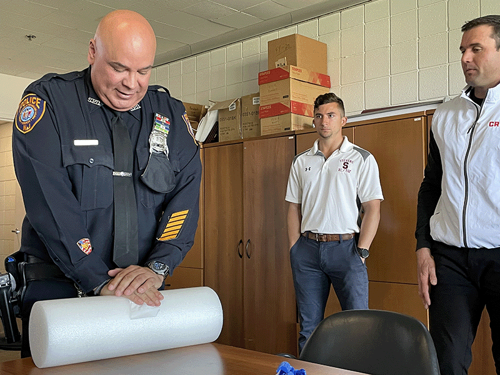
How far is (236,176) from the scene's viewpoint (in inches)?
184

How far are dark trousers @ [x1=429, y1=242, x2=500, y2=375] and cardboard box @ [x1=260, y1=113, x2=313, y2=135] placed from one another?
92.5 inches

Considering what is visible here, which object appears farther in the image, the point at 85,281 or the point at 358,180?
the point at 358,180

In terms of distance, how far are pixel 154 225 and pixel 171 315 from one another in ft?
1.35

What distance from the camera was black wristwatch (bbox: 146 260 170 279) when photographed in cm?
154

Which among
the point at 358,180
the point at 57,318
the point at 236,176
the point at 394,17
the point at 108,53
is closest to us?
the point at 57,318

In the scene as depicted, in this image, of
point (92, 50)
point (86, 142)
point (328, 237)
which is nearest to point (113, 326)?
point (86, 142)

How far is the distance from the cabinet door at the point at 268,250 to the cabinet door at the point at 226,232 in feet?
0.42

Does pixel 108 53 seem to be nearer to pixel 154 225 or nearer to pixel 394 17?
pixel 154 225

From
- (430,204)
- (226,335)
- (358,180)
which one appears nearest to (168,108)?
(430,204)

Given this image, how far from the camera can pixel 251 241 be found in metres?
4.47

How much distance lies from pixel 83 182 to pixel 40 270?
0.29m

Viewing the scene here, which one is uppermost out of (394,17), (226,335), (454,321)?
(394,17)

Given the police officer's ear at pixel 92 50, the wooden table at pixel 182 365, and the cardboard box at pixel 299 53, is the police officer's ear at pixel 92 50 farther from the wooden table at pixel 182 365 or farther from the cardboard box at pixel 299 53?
the cardboard box at pixel 299 53

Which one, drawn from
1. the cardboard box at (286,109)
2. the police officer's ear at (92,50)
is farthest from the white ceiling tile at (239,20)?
the police officer's ear at (92,50)
